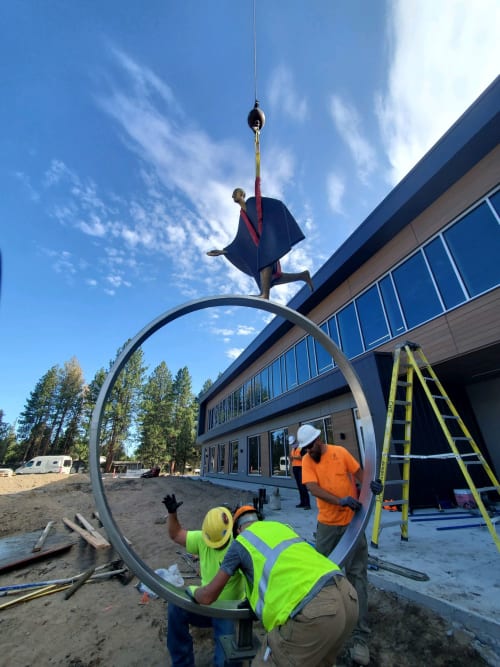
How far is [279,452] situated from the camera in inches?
635

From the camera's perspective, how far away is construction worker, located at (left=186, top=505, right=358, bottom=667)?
1.70 metres

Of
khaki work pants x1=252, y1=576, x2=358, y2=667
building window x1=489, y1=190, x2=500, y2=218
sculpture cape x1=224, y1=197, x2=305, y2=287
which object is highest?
building window x1=489, y1=190, x2=500, y2=218

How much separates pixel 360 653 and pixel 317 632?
1.38 metres

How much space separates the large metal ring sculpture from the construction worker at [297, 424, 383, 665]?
12cm

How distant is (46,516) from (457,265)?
16202mm

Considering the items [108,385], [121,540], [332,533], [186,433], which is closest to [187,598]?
Answer: [121,540]

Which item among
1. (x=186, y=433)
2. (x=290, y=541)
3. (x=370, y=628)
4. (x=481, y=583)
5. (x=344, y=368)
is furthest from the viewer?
(x=186, y=433)

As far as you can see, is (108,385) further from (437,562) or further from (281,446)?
(281,446)

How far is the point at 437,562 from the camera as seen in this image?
3.86 meters

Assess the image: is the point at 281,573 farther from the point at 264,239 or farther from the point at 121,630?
the point at 264,239

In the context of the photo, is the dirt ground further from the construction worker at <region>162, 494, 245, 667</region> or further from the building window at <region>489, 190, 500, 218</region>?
the building window at <region>489, 190, 500, 218</region>

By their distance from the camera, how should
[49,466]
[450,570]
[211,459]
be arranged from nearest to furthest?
[450,570] → [211,459] → [49,466]

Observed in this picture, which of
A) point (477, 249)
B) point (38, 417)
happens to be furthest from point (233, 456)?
point (38, 417)

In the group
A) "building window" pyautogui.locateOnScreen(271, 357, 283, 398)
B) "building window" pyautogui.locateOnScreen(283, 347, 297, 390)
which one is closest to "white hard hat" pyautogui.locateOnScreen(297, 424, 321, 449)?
"building window" pyautogui.locateOnScreen(283, 347, 297, 390)
